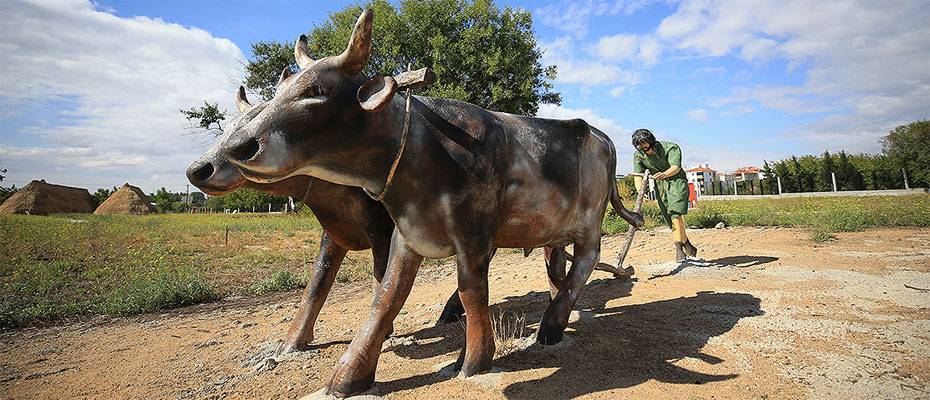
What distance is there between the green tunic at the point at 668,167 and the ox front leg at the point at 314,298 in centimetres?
448

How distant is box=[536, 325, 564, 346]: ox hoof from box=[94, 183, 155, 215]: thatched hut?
38.4 m

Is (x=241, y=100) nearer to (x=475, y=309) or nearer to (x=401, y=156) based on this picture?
(x=401, y=156)

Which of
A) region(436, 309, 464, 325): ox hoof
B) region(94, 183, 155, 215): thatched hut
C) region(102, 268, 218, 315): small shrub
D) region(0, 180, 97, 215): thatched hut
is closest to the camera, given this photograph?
region(436, 309, 464, 325): ox hoof

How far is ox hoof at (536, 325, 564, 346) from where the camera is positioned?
3279 mm

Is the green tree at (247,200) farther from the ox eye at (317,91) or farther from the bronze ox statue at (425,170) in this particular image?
the ox eye at (317,91)

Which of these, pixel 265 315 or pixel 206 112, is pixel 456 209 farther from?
pixel 206 112

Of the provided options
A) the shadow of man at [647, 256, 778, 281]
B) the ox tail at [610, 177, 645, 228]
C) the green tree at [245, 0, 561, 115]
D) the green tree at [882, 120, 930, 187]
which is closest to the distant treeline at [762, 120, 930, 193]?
the green tree at [882, 120, 930, 187]

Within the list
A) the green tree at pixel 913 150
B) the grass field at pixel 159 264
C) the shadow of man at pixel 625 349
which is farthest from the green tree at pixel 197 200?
the green tree at pixel 913 150

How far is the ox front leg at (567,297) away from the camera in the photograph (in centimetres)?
329

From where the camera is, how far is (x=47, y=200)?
3148 centimetres

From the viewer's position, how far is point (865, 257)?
21.4ft

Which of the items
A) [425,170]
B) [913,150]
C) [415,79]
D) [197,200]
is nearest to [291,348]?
[425,170]

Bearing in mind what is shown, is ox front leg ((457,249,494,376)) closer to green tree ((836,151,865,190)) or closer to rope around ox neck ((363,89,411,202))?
rope around ox neck ((363,89,411,202))

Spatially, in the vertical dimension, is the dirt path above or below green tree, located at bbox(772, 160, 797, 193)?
below
